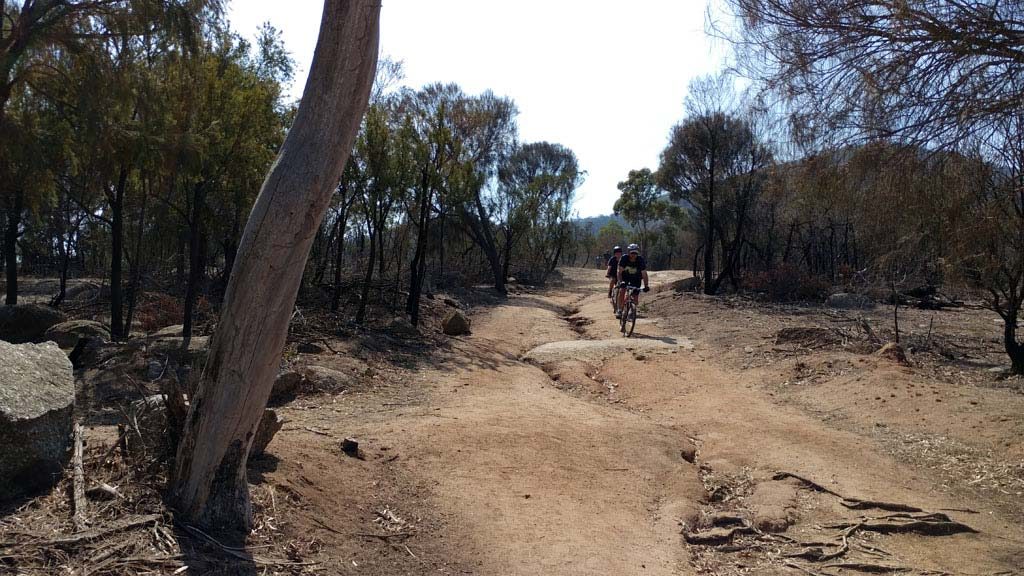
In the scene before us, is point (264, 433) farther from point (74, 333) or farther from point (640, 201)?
point (640, 201)

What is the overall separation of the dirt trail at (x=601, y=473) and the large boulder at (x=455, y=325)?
4.35 metres

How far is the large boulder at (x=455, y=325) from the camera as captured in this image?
1516cm

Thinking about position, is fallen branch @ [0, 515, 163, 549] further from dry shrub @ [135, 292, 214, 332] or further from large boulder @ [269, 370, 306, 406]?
dry shrub @ [135, 292, 214, 332]

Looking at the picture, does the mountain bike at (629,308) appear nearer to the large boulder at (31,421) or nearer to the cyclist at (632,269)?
the cyclist at (632,269)

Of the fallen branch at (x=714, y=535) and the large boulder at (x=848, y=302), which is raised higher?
the large boulder at (x=848, y=302)

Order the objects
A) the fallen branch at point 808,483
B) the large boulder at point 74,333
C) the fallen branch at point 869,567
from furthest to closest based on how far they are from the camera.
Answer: the large boulder at point 74,333 < the fallen branch at point 808,483 < the fallen branch at point 869,567

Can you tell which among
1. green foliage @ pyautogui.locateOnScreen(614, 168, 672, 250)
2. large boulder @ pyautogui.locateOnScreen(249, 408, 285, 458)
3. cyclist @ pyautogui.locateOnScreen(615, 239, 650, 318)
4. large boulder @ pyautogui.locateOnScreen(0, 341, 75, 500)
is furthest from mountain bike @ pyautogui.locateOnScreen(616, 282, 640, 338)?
green foliage @ pyautogui.locateOnScreen(614, 168, 672, 250)

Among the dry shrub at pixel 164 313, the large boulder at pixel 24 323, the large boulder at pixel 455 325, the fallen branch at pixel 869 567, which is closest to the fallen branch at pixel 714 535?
the fallen branch at pixel 869 567

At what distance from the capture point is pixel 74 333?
10.7 metres

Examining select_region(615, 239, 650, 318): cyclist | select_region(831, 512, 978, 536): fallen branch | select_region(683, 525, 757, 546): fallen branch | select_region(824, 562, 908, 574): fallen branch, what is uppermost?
select_region(615, 239, 650, 318): cyclist

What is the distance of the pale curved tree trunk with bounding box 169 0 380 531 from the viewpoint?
3818 millimetres

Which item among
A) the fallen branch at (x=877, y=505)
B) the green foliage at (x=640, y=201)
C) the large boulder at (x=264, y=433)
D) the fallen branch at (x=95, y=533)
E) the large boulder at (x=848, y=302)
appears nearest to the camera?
the fallen branch at (x=95, y=533)

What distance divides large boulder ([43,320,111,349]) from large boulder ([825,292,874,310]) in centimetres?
1779

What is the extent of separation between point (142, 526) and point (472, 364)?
26.5ft
